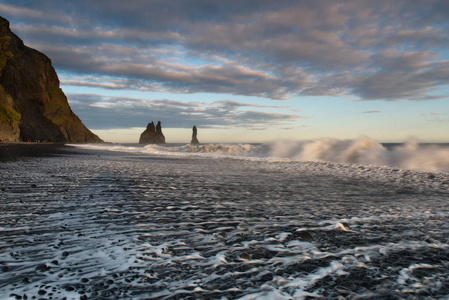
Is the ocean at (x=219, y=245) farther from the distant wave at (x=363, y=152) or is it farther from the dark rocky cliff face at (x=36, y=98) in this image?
the dark rocky cliff face at (x=36, y=98)

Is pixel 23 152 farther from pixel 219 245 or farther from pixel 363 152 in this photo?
pixel 363 152

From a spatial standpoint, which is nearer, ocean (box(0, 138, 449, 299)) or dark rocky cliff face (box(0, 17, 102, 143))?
ocean (box(0, 138, 449, 299))

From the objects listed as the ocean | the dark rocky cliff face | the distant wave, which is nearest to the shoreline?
the ocean

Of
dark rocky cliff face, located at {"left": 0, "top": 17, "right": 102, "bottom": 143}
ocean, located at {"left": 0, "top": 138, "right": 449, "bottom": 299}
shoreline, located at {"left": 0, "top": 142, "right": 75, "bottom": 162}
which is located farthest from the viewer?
dark rocky cliff face, located at {"left": 0, "top": 17, "right": 102, "bottom": 143}

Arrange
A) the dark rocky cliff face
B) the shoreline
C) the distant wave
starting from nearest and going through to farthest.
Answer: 1. the distant wave
2. the shoreline
3. the dark rocky cliff face

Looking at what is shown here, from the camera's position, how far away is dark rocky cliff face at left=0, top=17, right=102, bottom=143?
7399cm

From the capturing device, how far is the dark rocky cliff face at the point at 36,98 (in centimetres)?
7399

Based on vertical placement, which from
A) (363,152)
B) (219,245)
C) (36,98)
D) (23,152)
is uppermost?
(36,98)

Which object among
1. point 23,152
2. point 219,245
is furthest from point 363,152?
point 23,152

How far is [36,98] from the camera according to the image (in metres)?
98.1

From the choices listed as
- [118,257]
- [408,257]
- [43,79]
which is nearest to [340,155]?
[408,257]

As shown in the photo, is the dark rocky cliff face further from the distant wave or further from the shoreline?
the distant wave

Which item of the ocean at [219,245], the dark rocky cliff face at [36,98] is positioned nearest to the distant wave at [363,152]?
the ocean at [219,245]

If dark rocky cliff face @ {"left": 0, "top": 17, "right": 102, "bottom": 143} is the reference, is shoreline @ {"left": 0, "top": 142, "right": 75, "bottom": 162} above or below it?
below
